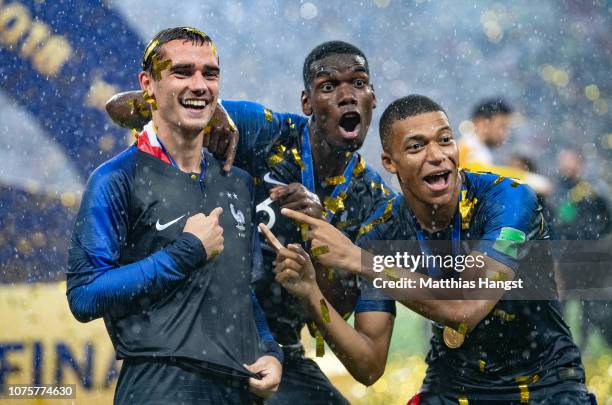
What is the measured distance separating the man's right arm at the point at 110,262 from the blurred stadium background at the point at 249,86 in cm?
323

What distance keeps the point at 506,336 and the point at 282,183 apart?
1.23 meters

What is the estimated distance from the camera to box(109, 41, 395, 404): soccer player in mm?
4102

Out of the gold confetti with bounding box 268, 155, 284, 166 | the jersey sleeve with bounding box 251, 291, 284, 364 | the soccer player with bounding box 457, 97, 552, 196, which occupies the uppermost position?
the soccer player with bounding box 457, 97, 552, 196

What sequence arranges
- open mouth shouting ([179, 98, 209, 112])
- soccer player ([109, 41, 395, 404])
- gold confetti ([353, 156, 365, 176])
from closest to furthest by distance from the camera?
open mouth shouting ([179, 98, 209, 112]), soccer player ([109, 41, 395, 404]), gold confetti ([353, 156, 365, 176])

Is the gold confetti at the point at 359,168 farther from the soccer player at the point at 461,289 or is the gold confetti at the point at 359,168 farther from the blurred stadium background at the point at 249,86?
the blurred stadium background at the point at 249,86

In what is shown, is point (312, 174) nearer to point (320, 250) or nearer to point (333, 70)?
point (333, 70)

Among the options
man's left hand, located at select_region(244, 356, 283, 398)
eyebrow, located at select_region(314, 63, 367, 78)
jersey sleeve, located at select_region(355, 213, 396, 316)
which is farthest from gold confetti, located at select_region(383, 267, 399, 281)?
eyebrow, located at select_region(314, 63, 367, 78)

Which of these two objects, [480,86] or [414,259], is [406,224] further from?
[480,86]

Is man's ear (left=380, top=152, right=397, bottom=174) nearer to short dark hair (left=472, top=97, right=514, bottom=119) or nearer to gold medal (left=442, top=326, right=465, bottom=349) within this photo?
gold medal (left=442, top=326, right=465, bottom=349)

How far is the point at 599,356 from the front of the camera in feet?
23.8

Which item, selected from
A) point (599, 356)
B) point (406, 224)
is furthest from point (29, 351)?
point (599, 356)

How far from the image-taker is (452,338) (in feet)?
12.0

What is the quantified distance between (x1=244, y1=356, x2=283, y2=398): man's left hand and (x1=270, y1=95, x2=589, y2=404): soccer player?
40 centimetres

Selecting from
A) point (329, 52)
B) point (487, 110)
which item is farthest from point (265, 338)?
point (487, 110)
